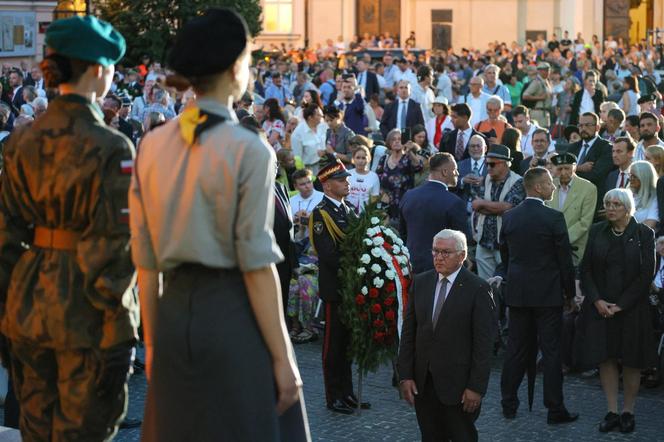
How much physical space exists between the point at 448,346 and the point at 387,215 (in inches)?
109

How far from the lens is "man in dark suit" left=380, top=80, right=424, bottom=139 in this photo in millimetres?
19359

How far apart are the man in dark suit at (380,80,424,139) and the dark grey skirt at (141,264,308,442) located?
15.2 meters

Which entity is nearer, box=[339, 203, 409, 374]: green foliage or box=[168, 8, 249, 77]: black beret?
A: box=[168, 8, 249, 77]: black beret

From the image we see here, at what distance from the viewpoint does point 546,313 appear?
964cm

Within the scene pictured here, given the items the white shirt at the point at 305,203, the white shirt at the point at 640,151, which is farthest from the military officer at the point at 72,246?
the white shirt at the point at 640,151

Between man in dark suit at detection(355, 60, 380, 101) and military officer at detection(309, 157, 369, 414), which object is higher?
man in dark suit at detection(355, 60, 380, 101)

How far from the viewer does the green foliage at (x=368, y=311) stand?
31.2ft

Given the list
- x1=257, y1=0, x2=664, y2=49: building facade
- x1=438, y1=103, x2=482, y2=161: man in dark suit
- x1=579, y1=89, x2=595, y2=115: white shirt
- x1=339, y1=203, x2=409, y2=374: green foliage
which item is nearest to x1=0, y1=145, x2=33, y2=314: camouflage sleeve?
x1=339, y1=203, x2=409, y2=374: green foliage

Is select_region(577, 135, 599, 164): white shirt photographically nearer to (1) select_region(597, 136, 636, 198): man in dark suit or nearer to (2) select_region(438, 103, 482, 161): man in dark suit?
(1) select_region(597, 136, 636, 198): man in dark suit

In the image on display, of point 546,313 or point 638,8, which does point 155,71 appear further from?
point 638,8

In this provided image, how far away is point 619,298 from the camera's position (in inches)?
374

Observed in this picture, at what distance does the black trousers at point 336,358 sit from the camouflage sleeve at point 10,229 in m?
4.99

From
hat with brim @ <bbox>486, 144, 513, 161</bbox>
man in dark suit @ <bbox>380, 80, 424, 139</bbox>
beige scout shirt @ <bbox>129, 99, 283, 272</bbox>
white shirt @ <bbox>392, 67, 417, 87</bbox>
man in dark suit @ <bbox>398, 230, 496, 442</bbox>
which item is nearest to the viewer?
beige scout shirt @ <bbox>129, 99, 283, 272</bbox>

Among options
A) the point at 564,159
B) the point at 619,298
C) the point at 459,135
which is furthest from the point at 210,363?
the point at 459,135
